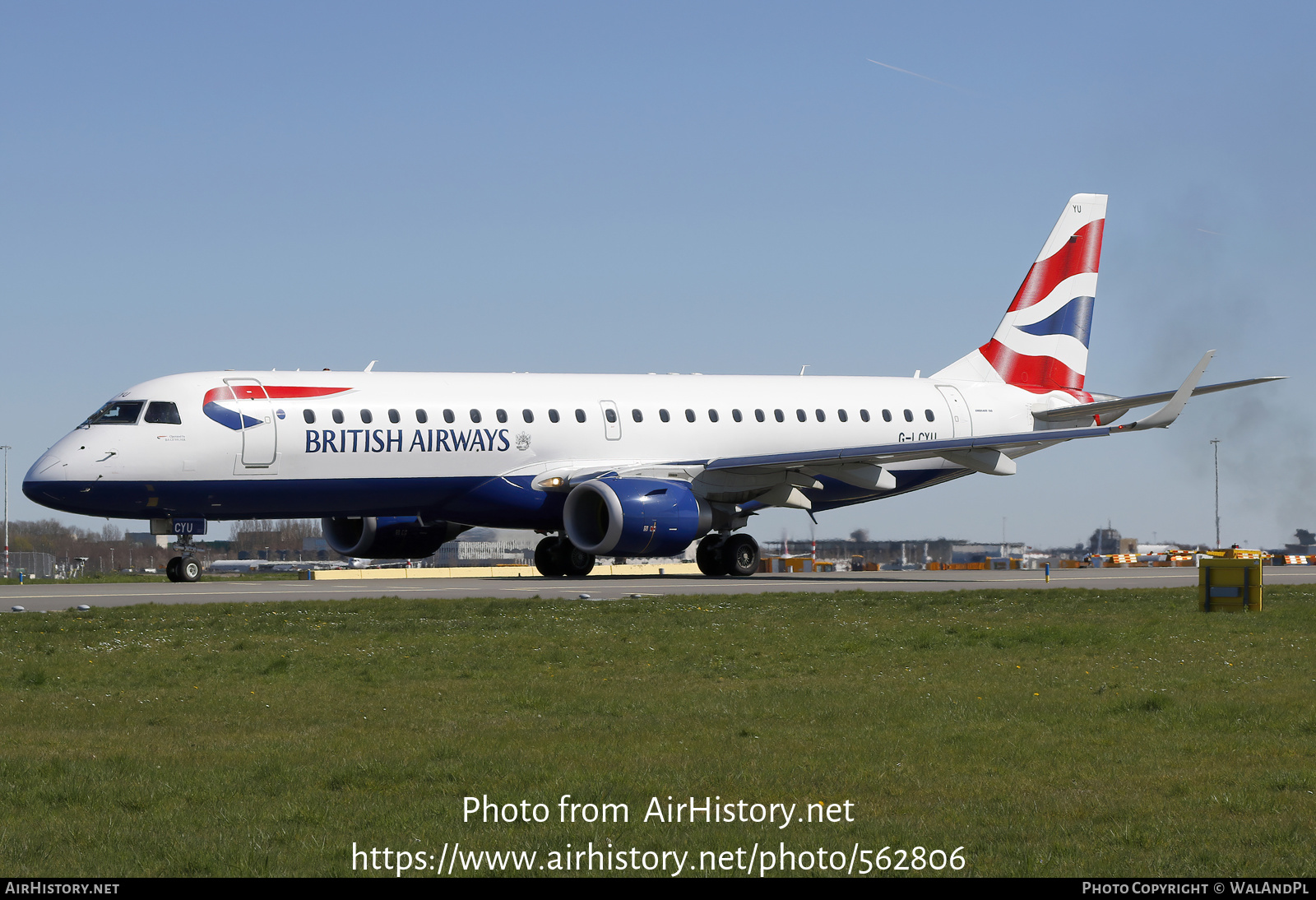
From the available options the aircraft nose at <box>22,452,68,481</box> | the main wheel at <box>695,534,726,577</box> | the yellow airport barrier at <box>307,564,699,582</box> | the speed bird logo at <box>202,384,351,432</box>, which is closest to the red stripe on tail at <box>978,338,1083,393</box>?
the main wheel at <box>695,534,726,577</box>

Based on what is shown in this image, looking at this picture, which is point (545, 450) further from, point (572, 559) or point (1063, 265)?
point (1063, 265)

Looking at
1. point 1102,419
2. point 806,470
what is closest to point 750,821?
point 806,470

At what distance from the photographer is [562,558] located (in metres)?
34.6

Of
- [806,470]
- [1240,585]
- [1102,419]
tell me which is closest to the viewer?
[1240,585]

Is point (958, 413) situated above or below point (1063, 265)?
below

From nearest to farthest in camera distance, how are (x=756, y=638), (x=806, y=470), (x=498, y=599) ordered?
(x=756, y=638), (x=498, y=599), (x=806, y=470)

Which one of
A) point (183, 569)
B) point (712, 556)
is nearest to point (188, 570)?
point (183, 569)

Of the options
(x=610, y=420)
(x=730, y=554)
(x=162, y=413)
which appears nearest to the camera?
(x=162, y=413)

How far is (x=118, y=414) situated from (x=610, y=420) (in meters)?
10.8

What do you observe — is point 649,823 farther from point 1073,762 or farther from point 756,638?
point 756,638

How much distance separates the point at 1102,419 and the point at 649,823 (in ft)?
109

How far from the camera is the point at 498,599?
23078mm

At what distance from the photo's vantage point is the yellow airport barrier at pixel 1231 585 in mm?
20984

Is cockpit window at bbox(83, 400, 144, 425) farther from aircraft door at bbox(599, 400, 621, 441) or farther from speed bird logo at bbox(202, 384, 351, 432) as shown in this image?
aircraft door at bbox(599, 400, 621, 441)
